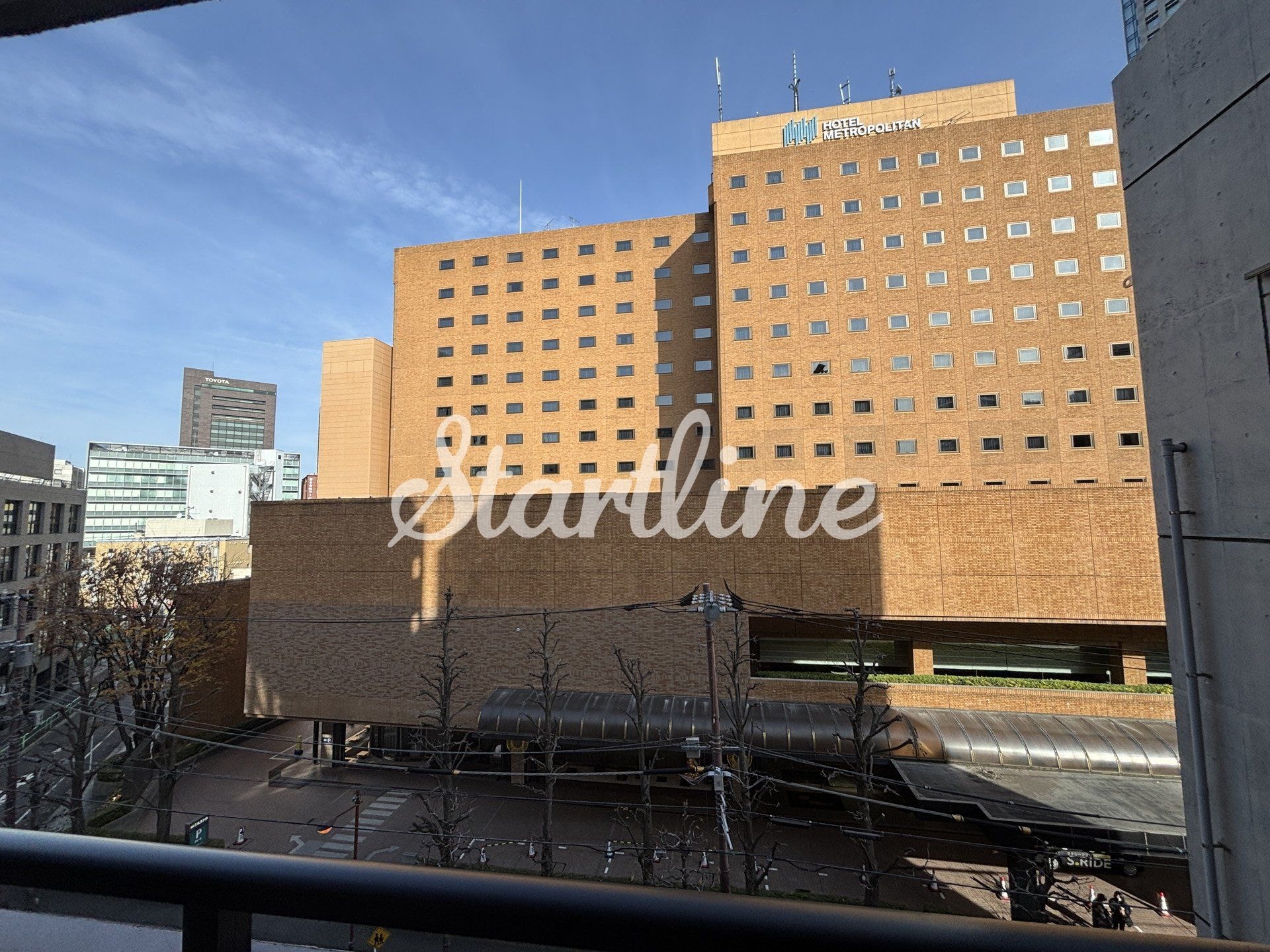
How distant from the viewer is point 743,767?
16.4 m

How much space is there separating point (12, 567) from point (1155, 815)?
60.8 metres

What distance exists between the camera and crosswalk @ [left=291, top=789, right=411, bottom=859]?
2119 cm

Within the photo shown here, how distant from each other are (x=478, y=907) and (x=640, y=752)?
20989 millimetres

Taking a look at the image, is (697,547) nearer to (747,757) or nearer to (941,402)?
(747,757)

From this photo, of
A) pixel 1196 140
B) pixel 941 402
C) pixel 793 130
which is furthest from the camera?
pixel 793 130

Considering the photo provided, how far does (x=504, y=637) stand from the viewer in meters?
24.9

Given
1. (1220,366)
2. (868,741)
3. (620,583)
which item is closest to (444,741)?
(620,583)

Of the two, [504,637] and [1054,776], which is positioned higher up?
[504,637]

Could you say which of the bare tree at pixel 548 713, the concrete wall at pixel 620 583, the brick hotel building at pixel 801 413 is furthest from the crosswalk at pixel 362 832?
the bare tree at pixel 548 713

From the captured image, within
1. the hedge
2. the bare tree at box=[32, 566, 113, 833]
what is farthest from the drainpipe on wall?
the bare tree at box=[32, 566, 113, 833]

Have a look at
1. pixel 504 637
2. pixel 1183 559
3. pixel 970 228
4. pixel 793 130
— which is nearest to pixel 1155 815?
pixel 1183 559

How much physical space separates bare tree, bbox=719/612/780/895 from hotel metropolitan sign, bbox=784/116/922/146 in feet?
105

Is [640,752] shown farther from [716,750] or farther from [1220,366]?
[1220,366]

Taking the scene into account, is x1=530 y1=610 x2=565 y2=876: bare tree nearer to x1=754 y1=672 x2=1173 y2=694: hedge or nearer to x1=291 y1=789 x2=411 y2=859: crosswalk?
x1=291 y1=789 x2=411 y2=859: crosswalk
